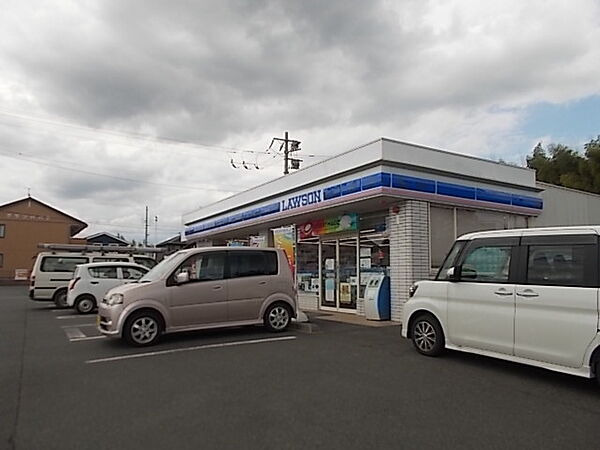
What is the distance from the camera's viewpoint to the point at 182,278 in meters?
9.53

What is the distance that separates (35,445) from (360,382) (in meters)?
3.56

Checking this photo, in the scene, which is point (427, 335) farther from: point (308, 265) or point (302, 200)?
point (308, 265)

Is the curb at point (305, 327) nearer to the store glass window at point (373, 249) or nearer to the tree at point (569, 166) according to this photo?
the store glass window at point (373, 249)

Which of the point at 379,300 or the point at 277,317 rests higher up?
the point at 379,300

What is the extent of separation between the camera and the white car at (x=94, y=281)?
15.7 meters

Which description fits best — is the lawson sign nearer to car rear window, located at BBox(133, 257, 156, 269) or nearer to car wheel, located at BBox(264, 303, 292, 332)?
car wheel, located at BBox(264, 303, 292, 332)

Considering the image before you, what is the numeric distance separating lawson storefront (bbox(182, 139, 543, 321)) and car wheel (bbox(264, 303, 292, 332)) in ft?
9.62

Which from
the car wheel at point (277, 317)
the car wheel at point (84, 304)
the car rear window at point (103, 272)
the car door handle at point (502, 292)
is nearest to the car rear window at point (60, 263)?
the car rear window at point (103, 272)

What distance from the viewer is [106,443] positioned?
439cm

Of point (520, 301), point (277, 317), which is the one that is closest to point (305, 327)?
point (277, 317)

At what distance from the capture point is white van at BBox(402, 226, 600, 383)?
5918mm

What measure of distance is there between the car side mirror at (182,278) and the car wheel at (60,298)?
1001cm

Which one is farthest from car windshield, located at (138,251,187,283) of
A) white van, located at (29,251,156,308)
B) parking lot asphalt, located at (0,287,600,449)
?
white van, located at (29,251,156,308)

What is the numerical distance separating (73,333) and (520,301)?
9070mm
